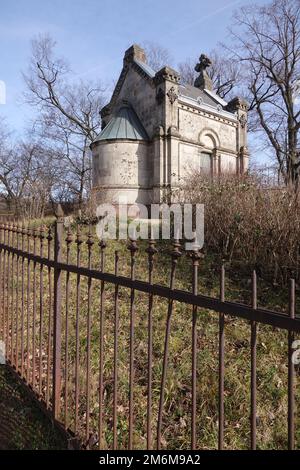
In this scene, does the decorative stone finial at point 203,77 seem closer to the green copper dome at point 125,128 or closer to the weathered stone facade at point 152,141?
the weathered stone facade at point 152,141

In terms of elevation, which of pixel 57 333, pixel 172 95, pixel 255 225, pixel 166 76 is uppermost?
pixel 166 76

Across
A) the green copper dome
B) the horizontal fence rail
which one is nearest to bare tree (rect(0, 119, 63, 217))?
the green copper dome

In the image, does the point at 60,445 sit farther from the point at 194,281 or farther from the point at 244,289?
the point at 244,289

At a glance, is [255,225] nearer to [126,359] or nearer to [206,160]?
[126,359]

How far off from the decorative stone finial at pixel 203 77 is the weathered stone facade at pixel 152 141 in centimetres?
878

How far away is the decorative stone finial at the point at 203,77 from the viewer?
87.4ft

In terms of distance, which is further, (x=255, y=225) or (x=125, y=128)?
(x=125, y=128)

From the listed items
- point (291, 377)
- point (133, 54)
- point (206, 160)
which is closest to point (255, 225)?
point (291, 377)

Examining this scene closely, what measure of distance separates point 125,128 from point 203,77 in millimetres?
13618

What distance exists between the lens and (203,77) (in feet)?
88.0

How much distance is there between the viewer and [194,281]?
1.72m

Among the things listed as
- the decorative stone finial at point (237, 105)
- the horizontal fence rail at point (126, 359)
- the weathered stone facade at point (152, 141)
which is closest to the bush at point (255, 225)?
the horizontal fence rail at point (126, 359)

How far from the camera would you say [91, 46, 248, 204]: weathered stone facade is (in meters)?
16.6

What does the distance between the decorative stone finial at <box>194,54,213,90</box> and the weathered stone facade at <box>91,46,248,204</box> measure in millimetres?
8780
